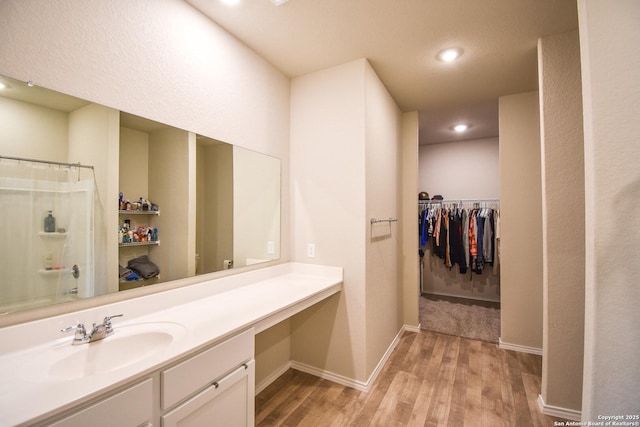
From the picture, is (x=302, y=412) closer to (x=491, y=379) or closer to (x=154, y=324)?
(x=154, y=324)


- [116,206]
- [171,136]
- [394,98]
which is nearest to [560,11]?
[394,98]

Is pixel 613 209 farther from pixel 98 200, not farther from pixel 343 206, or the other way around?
pixel 98 200

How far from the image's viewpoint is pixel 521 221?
2867 mm

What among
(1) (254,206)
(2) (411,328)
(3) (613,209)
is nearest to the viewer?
(3) (613,209)

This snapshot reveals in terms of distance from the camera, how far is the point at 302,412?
6.31 ft

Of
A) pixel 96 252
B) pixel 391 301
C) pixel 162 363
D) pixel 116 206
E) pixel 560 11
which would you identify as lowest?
pixel 391 301

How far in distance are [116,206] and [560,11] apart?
2818 mm

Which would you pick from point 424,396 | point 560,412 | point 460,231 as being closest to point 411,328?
point 424,396

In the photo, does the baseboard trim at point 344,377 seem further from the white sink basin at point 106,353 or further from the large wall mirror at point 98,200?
the white sink basin at point 106,353

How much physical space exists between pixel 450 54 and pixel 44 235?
277cm

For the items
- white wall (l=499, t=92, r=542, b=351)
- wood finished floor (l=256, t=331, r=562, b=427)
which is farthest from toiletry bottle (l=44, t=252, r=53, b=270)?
white wall (l=499, t=92, r=542, b=351)

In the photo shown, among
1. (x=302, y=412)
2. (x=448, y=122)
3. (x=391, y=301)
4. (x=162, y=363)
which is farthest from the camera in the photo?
(x=448, y=122)

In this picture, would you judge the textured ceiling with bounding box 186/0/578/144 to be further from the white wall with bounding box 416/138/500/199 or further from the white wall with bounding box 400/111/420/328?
the white wall with bounding box 416/138/500/199

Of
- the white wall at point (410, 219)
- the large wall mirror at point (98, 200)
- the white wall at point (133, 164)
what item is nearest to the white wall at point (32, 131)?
the large wall mirror at point (98, 200)
